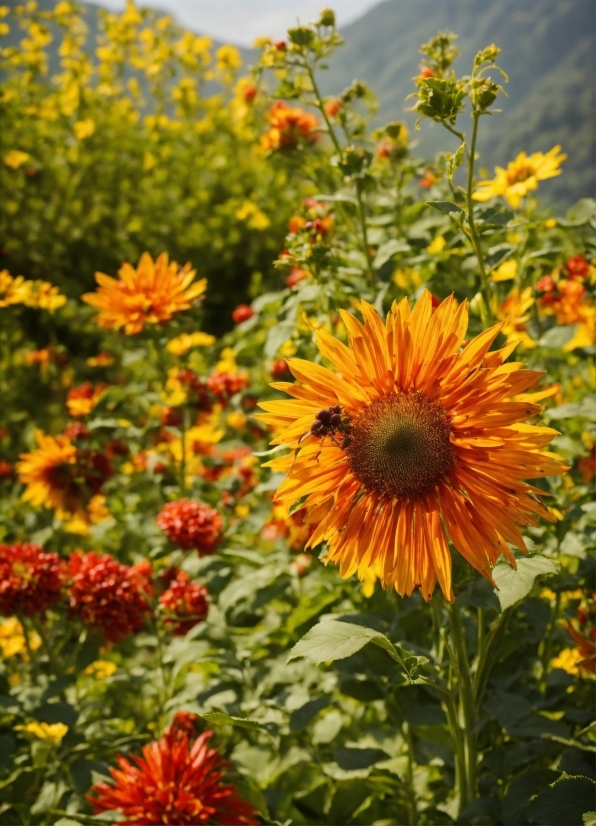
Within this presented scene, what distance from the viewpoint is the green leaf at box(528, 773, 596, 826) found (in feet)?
3.81

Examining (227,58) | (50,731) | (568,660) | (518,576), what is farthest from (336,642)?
(227,58)

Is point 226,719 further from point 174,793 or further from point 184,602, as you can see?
point 184,602

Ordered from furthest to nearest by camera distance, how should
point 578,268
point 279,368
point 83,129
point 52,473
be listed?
point 83,129, point 52,473, point 279,368, point 578,268

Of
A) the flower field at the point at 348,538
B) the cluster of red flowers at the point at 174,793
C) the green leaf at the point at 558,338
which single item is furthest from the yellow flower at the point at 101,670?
the green leaf at the point at 558,338

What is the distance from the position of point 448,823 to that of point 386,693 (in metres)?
0.28

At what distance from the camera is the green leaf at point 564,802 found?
1.16 meters

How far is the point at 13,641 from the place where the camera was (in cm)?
216

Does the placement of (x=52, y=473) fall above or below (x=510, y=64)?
below

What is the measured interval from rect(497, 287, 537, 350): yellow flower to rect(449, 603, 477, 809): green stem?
2.76 feet

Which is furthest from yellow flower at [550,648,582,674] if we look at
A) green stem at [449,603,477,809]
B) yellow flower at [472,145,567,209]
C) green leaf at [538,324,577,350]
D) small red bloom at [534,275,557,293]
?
yellow flower at [472,145,567,209]

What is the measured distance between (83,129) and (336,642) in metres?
6.39

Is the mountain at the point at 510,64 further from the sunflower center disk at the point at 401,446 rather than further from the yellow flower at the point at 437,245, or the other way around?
the sunflower center disk at the point at 401,446

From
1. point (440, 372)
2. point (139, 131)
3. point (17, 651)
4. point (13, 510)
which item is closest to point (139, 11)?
point (139, 131)

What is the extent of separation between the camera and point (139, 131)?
792cm
